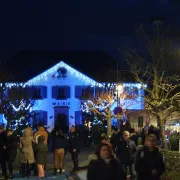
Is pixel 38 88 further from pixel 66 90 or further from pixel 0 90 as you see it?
pixel 0 90

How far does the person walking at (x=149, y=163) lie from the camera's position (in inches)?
360

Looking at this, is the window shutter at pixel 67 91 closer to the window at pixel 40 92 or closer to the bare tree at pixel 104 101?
the window at pixel 40 92

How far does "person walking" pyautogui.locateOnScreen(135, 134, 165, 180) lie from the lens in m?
9.13

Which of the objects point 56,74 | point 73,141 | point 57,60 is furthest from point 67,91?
point 73,141

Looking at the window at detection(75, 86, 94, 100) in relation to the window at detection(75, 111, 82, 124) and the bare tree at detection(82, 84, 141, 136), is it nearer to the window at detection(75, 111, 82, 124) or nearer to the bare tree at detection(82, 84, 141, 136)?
the bare tree at detection(82, 84, 141, 136)

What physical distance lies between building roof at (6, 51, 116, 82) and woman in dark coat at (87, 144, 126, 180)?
6178 centimetres

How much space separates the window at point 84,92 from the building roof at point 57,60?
3.02m

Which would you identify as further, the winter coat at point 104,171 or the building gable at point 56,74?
the building gable at point 56,74

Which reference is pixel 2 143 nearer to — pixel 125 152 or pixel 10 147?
pixel 10 147

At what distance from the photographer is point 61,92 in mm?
68125

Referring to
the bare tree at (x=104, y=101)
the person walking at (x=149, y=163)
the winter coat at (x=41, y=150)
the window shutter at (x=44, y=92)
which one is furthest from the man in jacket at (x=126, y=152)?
the window shutter at (x=44, y=92)

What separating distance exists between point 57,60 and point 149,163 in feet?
212

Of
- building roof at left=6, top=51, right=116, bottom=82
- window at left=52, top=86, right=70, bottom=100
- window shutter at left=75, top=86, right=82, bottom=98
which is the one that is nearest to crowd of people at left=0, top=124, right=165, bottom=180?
window shutter at left=75, top=86, right=82, bottom=98

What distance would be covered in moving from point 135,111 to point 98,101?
4.22 m
